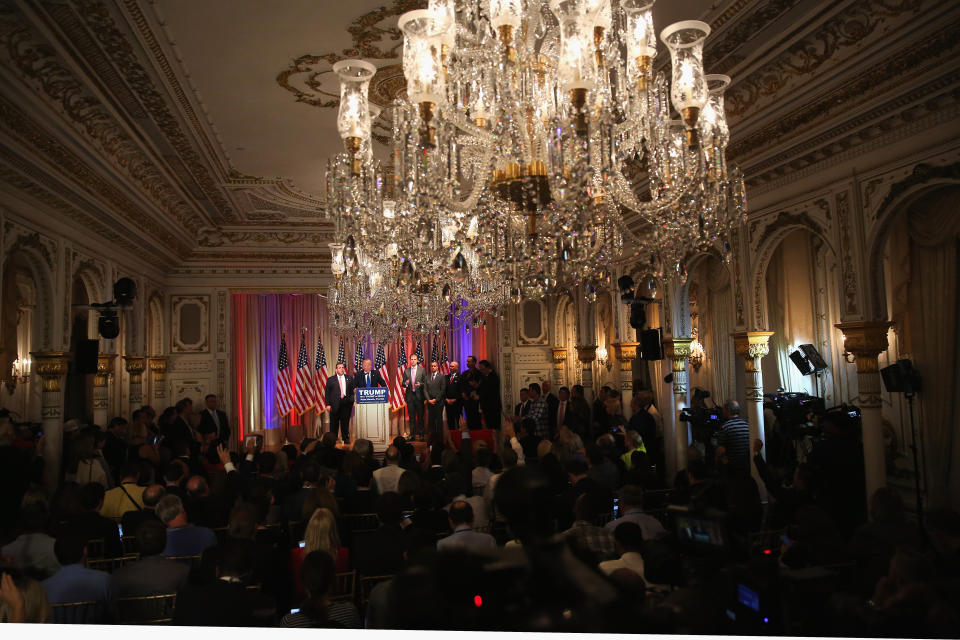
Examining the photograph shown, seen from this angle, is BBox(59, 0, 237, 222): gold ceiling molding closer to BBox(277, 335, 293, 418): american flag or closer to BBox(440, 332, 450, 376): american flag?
BBox(277, 335, 293, 418): american flag

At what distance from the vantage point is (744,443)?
7.14 metres

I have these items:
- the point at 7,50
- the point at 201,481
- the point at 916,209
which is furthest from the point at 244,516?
the point at 916,209

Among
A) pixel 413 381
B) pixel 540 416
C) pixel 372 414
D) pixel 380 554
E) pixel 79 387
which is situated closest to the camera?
pixel 380 554

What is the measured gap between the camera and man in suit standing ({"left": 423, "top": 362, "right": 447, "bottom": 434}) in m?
13.6

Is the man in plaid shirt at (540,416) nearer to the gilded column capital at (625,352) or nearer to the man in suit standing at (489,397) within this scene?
Result: the gilded column capital at (625,352)

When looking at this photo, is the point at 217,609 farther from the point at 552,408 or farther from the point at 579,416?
the point at 552,408

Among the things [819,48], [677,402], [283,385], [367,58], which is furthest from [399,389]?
[819,48]

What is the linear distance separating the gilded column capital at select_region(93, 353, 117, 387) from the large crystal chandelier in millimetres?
7181

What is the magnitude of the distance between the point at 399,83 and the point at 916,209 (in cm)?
583

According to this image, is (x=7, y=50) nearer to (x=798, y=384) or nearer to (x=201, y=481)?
(x=201, y=481)

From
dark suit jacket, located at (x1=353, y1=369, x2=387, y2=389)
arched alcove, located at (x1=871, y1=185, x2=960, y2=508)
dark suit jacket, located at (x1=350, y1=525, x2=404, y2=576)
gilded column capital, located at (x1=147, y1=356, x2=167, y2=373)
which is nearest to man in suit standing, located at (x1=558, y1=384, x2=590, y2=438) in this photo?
arched alcove, located at (x1=871, y1=185, x2=960, y2=508)

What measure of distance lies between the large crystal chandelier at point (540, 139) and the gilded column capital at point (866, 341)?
2.69 m

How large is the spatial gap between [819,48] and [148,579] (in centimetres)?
624

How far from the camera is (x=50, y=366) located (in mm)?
7410
